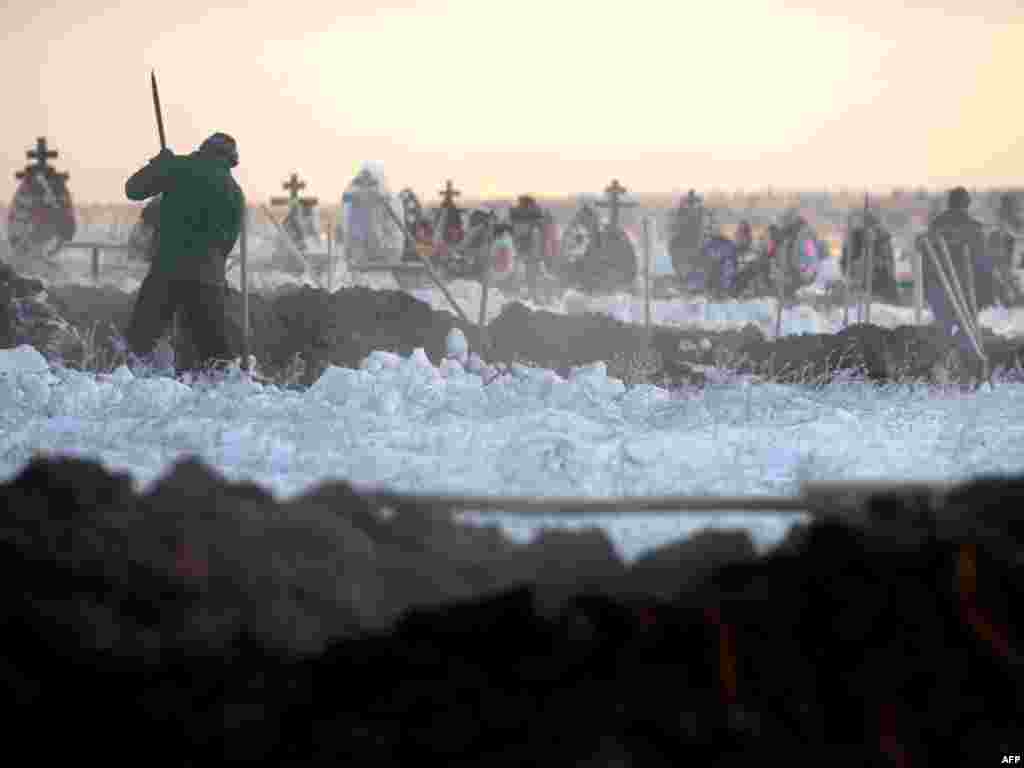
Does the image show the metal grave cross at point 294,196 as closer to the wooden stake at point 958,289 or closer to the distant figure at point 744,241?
the distant figure at point 744,241

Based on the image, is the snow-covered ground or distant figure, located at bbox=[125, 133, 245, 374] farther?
distant figure, located at bbox=[125, 133, 245, 374]

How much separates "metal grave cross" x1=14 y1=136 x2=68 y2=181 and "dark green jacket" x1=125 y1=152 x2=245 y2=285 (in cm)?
1200

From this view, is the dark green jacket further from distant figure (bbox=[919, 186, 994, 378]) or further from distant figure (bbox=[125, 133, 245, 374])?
distant figure (bbox=[919, 186, 994, 378])

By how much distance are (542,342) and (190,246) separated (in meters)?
4.39

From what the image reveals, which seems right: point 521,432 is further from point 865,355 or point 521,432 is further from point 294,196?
point 294,196

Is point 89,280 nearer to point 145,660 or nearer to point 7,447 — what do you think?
point 7,447

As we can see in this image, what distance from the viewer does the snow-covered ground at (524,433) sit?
8.79m

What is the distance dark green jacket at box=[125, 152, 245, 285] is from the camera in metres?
13.8

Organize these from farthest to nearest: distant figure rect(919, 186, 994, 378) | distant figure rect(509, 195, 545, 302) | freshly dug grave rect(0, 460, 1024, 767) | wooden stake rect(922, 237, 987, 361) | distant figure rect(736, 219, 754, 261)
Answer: distant figure rect(736, 219, 754, 261) < distant figure rect(509, 195, 545, 302) < distant figure rect(919, 186, 994, 378) < wooden stake rect(922, 237, 987, 361) < freshly dug grave rect(0, 460, 1024, 767)

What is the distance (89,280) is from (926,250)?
12.2 m

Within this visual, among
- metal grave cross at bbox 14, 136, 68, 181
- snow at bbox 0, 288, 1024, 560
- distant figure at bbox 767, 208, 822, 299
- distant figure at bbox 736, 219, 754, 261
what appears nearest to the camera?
snow at bbox 0, 288, 1024, 560

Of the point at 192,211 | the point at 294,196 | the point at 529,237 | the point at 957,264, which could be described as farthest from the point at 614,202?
the point at 192,211

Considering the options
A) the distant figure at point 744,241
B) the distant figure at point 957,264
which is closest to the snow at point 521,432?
the distant figure at point 957,264

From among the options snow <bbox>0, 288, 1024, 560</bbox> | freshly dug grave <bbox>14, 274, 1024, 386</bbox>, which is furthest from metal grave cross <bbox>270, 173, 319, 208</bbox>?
snow <bbox>0, 288, 1024, 560</bbox>
